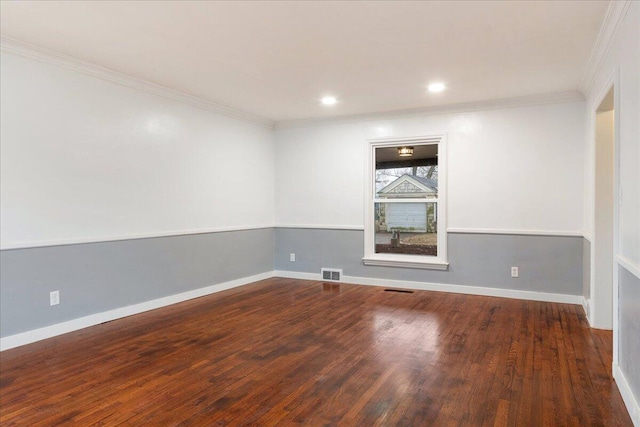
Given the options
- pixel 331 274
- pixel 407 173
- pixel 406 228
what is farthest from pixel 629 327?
pixel 331 274

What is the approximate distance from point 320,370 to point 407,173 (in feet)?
11.8

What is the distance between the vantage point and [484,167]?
5.07 meters

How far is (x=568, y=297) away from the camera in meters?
4.65

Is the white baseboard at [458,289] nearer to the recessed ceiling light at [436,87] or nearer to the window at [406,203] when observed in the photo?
the window at [406,203]

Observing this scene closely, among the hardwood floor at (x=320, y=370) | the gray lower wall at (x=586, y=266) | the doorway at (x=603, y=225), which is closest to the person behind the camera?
the hardwood floor at (x=320, y=370)

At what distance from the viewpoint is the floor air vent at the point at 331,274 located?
598cm

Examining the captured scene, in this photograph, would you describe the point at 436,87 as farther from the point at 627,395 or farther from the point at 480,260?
the point at 627,395

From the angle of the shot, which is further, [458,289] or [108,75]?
[458,289]

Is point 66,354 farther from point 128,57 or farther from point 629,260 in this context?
point 629,260

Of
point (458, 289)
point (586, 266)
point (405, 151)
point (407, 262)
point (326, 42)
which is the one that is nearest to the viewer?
point (326, 42)

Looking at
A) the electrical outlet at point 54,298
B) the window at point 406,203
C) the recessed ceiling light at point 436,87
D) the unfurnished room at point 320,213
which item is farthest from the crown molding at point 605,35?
the electrical outlet at point 54,298

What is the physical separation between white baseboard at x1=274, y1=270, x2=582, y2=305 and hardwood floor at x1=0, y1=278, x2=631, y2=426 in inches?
13.3

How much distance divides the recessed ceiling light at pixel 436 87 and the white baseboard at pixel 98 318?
3.55 metres

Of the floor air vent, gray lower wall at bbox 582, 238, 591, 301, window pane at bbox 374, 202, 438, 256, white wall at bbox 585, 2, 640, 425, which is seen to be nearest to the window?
window pane at bbox 374, 202, 438, 256
